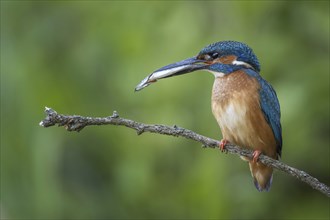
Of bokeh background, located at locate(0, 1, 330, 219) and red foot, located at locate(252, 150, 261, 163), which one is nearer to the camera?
red foot, located at locate(252, 150, 261, 163)

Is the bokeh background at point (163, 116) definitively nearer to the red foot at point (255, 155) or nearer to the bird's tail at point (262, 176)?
the bird's tail at point (262, 176)

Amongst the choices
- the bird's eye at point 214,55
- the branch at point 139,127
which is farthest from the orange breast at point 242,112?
the branch at point 139,127

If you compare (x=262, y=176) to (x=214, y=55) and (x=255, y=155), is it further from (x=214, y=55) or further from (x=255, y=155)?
(x=214, y=55)

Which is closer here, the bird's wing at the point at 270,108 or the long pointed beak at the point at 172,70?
the long pointed beak at the point at 172,70

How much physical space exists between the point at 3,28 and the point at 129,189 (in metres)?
1.48

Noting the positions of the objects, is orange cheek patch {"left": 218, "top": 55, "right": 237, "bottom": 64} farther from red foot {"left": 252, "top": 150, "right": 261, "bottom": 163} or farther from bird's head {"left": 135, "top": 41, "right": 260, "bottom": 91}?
red foot {"left": 252, "top": 150, "right": 261, "bottom": 163}

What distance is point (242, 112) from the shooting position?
3654 mm

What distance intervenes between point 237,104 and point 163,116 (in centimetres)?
162

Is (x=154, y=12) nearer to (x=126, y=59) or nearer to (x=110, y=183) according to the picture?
(x=126, y=59)

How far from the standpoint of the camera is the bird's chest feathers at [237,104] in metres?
3.65

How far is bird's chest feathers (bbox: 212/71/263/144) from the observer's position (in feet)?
12.0

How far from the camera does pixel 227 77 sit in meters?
3.66

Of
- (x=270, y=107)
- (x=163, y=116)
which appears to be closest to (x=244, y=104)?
(x=270, y=107)

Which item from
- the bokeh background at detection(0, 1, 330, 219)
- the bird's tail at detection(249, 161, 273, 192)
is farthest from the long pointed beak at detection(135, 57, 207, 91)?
the bokeh background at detection(0, 1, 330, 219)
